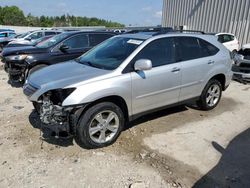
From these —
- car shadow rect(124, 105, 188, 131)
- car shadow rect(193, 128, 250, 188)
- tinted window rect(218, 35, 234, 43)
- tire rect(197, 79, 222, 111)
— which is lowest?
car shadow rect(193, 128, 250, 188)

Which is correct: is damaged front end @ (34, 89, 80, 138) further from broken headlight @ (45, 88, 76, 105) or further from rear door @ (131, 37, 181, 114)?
rear door @ (131, 37, 181, 114)

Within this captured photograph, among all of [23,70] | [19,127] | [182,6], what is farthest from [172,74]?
[182,6]

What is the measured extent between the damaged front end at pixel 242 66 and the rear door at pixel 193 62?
366 cm

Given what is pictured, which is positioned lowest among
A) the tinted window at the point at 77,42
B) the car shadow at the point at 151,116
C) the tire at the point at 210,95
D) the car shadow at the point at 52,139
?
the car shadow at the point at 151,116

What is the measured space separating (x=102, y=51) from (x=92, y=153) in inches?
74.9

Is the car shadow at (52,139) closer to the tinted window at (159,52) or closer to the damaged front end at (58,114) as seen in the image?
the damaged front end at (58,114)

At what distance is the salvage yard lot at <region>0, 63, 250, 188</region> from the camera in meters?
3.28

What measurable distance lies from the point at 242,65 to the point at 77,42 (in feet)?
17.8

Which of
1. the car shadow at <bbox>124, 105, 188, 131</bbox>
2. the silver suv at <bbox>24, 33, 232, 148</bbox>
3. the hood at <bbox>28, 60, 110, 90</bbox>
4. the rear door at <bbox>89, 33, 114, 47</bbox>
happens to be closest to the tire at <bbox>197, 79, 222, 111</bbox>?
the silver suv at <bbox>24, 33, 232, 148</bbox>

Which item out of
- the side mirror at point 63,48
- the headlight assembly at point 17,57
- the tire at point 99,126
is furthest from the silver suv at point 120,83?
the headlight assembly at point 17,57

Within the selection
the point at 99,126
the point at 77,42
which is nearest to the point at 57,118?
the point at 99,126

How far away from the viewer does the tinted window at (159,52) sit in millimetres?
4307

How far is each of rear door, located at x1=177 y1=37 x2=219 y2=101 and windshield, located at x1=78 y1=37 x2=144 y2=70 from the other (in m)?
0.96

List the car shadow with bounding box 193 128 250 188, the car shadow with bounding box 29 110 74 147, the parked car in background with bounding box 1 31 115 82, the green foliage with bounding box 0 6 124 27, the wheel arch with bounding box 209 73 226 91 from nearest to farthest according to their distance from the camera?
the car shadow with bounding box 193 128 250 188, the car shadow with bounding box 29 110 74 147, the wheel arch with bounding box 209 73 226 91, the parked car in background with bounding box 1 31 115 82, the green foliage with bounding box 0 6 124 27
